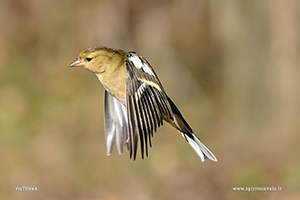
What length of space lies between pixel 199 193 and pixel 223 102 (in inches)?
131

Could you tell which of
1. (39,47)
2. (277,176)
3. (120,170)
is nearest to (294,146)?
(277,176)

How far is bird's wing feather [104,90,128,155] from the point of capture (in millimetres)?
3928

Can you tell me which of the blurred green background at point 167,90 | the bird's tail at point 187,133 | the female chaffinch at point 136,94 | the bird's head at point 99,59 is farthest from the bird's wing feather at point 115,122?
the blurred green background at point 167,90

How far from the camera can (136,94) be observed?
336cm

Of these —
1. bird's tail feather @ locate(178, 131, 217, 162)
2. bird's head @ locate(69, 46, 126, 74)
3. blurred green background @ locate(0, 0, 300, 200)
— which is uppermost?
blurred green background @ locate(0, 0, 300, 200)

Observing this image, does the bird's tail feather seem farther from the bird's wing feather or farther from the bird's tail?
the bird's wing feather

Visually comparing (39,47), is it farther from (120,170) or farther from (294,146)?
(294,146)

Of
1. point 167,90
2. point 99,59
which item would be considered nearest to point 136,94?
point 99,59

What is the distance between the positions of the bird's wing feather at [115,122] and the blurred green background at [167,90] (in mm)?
2874

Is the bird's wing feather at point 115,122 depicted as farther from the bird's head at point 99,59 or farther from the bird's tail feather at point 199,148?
the bird's tail feather at point 199,148

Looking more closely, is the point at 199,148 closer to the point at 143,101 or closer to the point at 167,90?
the point at 143,101

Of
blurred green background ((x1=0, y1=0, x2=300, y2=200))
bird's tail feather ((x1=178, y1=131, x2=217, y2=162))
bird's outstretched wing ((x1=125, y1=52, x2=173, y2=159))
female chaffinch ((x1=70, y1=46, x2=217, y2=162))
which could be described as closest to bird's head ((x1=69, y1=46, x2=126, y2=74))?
female chaffinch ((x1=70, y1=46, x2=217, y2=162))

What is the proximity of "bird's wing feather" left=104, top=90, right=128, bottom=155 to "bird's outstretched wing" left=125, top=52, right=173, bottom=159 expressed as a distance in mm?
663

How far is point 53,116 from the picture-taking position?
905 centimetres
